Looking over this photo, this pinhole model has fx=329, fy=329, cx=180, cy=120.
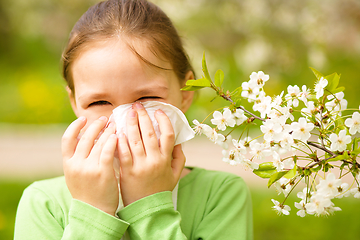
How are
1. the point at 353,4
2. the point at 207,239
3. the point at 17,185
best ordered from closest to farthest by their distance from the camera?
the point at 207,239
the point at 17,185
the point at 353,4

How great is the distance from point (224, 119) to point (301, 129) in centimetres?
19

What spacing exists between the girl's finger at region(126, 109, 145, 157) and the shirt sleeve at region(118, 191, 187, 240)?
15cm

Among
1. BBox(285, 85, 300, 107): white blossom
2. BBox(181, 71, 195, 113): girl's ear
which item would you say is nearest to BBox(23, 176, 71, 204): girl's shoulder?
BBox(181, 71, 195, 113): girl's ear

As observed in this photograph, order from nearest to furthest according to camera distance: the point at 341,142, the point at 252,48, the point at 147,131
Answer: the point at 341,142
the point at 147,131
the point at 252,48

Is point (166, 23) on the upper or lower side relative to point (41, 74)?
upper

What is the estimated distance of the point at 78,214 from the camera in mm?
998

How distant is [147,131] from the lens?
111cm

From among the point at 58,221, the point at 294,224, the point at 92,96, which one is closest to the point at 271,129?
the point at 92,96

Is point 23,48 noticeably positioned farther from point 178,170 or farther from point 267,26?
point 178,170

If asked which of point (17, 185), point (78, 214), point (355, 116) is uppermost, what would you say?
point (355, 116)

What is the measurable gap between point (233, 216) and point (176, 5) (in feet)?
11.5

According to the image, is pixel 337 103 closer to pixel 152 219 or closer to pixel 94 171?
pixel 152 219

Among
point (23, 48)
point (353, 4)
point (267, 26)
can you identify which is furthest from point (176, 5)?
point (23, 48)

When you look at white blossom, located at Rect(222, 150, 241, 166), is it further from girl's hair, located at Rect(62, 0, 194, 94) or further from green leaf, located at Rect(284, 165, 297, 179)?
girl's hair, located at Rect(62, 0, 194, 94)
